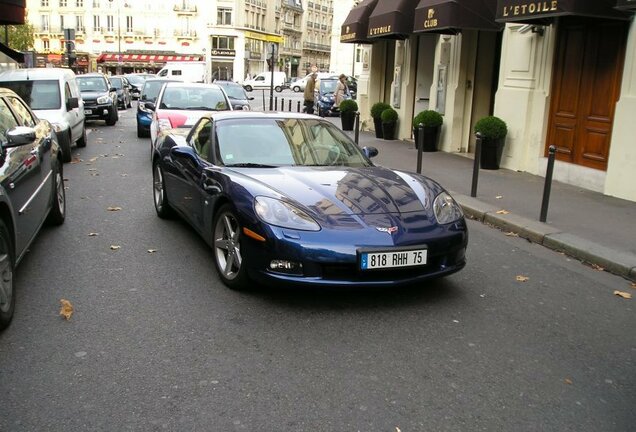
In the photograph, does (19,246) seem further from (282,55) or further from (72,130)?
(282,55)

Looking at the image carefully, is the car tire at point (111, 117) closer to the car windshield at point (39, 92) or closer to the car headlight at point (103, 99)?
the car headlight at point (103, 99)

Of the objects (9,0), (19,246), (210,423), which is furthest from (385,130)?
(210,423)

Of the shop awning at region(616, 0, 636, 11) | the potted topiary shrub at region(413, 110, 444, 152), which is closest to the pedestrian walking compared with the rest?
the potted topiary shrub at region(413, 110, 444, 152)

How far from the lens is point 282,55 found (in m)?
108

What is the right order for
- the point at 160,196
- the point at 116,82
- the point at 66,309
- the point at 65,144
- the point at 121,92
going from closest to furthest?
the point at 66,309 → the point at 160,196 → the point at 65,144 → the point at 121,92 → the point at 116,82

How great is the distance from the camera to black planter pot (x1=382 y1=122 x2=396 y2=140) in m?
18.0

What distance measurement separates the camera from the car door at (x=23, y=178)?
4.91 metres

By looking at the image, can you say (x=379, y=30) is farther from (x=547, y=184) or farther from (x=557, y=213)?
(x=547, y=184)

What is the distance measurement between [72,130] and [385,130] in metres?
8.37

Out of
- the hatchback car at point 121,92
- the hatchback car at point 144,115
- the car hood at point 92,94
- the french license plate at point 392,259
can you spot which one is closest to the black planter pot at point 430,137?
the hatchback car at point 144,115

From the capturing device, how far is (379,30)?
1731 cm

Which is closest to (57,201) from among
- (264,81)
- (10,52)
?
(10,52)

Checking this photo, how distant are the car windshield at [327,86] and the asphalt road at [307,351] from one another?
25.3 m

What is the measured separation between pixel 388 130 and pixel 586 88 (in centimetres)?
788
